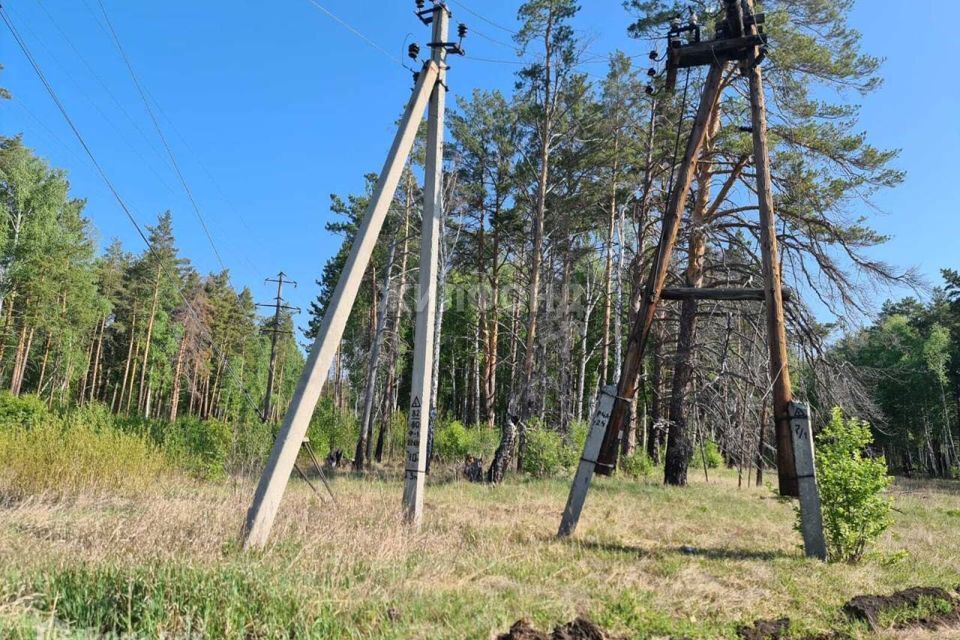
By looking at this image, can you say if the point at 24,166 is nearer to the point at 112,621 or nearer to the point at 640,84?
the point at 640,84

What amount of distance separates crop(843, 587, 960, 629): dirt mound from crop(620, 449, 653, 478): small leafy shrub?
11.2 m

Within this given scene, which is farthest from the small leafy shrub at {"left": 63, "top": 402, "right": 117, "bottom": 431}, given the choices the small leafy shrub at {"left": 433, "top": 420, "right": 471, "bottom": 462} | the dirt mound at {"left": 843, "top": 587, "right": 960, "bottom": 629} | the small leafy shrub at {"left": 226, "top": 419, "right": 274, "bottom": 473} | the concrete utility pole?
the dirt mound at {"left": 843, "top": 587, "right": 960, "bottom": 629}

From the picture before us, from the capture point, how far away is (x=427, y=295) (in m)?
7.29

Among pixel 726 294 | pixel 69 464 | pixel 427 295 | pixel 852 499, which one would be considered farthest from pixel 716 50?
pixel 69 464

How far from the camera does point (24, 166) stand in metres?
25.5

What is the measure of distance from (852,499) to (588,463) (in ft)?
9.64

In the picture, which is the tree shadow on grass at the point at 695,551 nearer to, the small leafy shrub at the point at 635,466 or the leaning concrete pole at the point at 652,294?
the leaning concrete pole at the point at 652,294

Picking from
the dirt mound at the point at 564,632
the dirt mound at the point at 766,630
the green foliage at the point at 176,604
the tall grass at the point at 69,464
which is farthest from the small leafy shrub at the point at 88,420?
the dirt mound at the point at 766,630

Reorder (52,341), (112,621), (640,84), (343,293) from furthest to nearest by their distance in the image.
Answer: (52,341) → (640,84) → (343,293) → (112,621)

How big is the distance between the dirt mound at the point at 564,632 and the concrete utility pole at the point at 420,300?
258 centimetres

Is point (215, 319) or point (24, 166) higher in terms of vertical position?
point (24, 166)

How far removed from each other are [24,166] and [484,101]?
20.6m

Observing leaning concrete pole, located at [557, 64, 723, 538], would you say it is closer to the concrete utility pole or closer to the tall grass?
the concrete utility pole

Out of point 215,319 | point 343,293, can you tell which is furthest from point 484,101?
point 215,319
